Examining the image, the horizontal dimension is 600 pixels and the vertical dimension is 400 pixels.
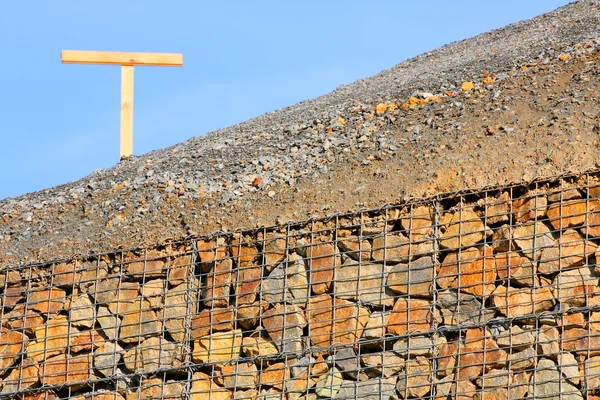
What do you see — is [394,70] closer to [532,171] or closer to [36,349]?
[532,171]

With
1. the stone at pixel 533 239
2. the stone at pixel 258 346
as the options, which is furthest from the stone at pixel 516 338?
the stone at pixel 258 346

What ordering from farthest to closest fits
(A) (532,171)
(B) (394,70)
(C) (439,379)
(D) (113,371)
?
(B) (394,70), (D) (113,371), (A) (532,171), (C) (439,379)

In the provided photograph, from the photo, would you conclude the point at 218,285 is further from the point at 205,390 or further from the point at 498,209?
the point at 498,209

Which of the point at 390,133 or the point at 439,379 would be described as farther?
the point at 390,133

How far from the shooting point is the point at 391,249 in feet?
24.2

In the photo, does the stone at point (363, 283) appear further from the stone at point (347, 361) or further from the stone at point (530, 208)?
the stone at point (530, 208)

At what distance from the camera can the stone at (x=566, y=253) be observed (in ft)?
22.4

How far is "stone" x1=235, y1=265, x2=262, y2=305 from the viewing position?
764 cm

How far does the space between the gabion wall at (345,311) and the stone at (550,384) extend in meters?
0.01

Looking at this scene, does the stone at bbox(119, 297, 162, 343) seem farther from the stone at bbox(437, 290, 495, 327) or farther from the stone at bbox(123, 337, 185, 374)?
the stone at bbox(437, 290, 495, 327)

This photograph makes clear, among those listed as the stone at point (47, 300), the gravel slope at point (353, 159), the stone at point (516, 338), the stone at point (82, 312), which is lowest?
the stone at point (516, 338)

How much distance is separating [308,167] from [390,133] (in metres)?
0.88

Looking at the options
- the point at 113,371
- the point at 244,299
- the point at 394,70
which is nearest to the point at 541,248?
the point at 244,299

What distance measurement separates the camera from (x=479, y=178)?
7.52 m
